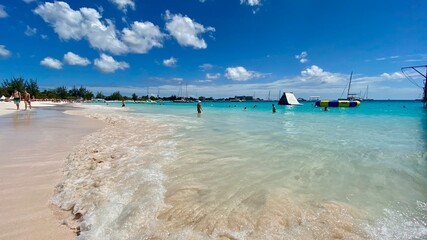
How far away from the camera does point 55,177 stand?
423cm

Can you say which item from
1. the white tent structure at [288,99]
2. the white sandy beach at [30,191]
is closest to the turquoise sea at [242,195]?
the white sandy beach at [30,191]

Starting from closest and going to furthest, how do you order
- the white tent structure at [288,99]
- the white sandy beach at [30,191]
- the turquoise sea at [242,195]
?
the white sandy beach at [30,191] → the turquoise sea at [242,195] → the white tent structure at [288,99]

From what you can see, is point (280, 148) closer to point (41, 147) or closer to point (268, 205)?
point (268, 205)

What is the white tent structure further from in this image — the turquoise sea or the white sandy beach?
the white sandy beach

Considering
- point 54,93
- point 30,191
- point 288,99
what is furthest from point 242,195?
point 54,93

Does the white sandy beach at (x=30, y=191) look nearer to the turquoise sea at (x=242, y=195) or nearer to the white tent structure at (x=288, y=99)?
the turquoise sea at (x=242, y=195)

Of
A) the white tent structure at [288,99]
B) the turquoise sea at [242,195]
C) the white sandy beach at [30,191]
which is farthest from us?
the white tent structure at [288,99]

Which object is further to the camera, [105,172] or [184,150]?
[184,150]

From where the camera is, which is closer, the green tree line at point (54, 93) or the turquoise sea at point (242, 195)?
the turquoise sea at point (242, 195)

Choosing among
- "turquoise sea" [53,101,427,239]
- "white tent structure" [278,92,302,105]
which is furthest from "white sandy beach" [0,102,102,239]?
"white tent structure" [278,92,302,105]

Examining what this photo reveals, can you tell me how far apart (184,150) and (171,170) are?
203 centimetres

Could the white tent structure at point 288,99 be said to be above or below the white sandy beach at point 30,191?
above

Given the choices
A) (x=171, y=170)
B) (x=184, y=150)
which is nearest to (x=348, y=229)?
(x=171, y=170)

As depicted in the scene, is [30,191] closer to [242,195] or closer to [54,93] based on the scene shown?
[242,195]
